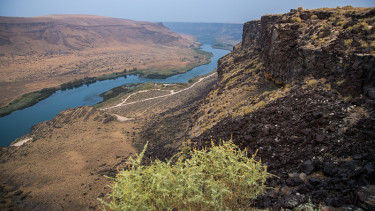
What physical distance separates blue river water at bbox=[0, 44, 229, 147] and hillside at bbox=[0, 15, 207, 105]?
1035 centimetres

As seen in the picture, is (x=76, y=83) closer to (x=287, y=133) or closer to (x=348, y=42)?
(x=287, y=133)

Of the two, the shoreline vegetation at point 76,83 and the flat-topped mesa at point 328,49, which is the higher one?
the flat-topped mesa at point 328,49

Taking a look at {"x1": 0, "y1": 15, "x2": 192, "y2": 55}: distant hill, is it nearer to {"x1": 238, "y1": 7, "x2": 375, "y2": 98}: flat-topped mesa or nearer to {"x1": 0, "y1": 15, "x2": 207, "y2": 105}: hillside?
{"x1": 0, "y1": 15, "x2": 207, "y2": 105}: hillside

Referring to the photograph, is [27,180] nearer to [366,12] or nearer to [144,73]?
[366,12]

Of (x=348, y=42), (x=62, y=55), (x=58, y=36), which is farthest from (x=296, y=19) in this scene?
(x=58, y=36)

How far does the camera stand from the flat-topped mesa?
10.6 meters

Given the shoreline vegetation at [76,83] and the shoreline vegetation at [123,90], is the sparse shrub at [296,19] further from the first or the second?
the shoreline vegetation at [76,83]

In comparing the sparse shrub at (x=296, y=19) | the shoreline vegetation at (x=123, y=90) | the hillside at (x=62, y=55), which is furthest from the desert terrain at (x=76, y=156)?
the hillside at (x=62, y=55)

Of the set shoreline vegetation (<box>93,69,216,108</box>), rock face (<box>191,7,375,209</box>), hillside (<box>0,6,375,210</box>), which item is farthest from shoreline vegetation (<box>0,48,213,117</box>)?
rock face (<box>191,7,375,209</box>)

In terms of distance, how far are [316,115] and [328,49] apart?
6.51 metres

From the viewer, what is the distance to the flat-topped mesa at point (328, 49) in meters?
10.6

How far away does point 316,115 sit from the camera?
32.9 feet

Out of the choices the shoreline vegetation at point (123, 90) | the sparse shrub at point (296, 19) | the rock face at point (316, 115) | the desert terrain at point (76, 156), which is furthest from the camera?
the shoreline vegetation at point (123, 90)

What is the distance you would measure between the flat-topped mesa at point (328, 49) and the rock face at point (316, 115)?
4 centimetres
